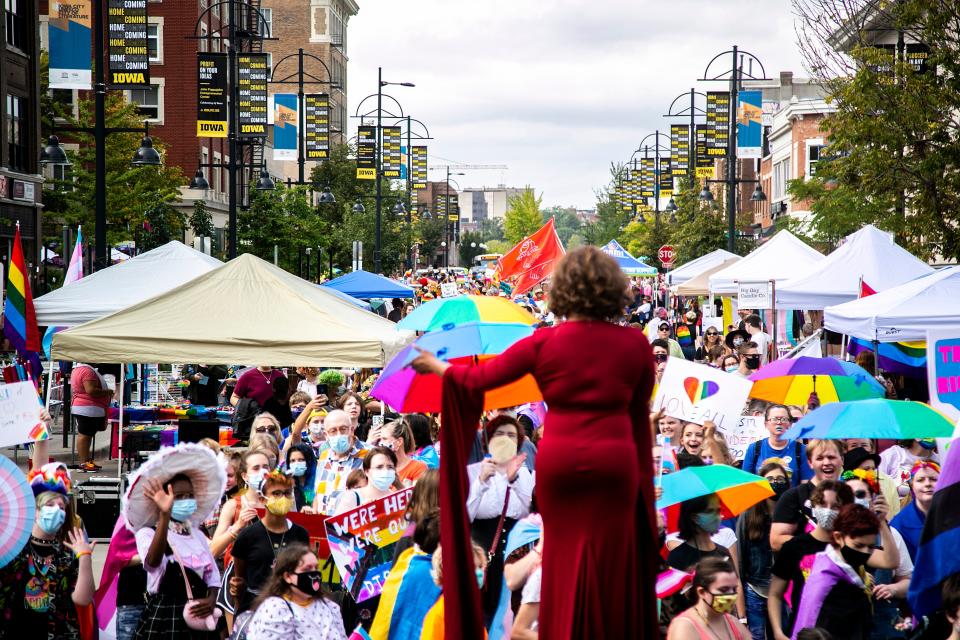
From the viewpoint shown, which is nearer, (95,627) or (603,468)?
(603,468)

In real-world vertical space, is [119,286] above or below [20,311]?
above

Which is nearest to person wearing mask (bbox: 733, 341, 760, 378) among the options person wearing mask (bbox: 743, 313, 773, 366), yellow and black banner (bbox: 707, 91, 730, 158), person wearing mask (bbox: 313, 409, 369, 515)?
person wearing mask (bbox: 743, 313, 773, 366)

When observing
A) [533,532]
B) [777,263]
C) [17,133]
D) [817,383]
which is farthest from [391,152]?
[533,532]

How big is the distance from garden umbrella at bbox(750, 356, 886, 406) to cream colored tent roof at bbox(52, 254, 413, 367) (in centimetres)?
360

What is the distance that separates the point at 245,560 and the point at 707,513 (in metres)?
2.60

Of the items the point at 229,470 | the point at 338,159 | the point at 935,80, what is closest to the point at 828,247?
the point at 935,80

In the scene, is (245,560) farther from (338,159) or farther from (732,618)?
(338,159)

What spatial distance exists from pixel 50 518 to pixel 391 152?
45.8 m

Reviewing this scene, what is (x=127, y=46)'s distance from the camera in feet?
74.1

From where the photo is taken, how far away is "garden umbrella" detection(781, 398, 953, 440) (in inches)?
328

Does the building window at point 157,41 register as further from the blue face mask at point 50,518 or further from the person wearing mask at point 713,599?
the person wearing mask at point 713,599

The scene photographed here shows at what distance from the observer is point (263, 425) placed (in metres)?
10.7

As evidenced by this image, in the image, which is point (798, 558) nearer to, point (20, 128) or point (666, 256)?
point (20, 128)

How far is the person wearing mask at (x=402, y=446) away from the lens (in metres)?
9.13
